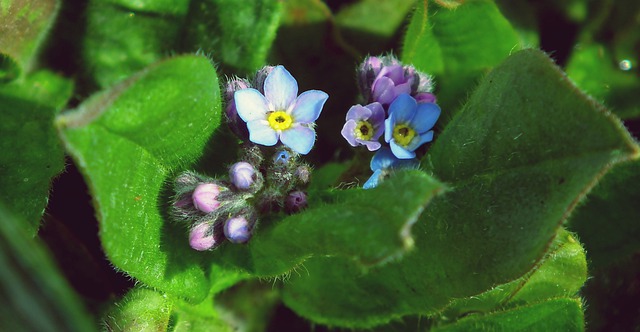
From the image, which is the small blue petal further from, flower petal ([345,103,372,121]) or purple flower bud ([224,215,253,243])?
purple flower bud ([224,215,253,243])

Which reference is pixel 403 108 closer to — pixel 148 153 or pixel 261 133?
pixel 261 133

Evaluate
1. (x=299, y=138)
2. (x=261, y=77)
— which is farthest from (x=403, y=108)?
(x=261, y=77)

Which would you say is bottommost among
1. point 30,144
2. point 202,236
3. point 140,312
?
point 140,312

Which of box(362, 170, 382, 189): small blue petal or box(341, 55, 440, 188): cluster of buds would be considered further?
box(341, 55, 440, 188): cluster of buds

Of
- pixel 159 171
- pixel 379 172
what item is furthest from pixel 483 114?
pixel 159 171

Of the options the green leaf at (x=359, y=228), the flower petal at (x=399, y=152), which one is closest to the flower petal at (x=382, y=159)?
the flower petal at (x=399, y=152)

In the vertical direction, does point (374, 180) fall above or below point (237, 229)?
above

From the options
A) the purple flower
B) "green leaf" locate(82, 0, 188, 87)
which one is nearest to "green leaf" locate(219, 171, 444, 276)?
the purple flower
